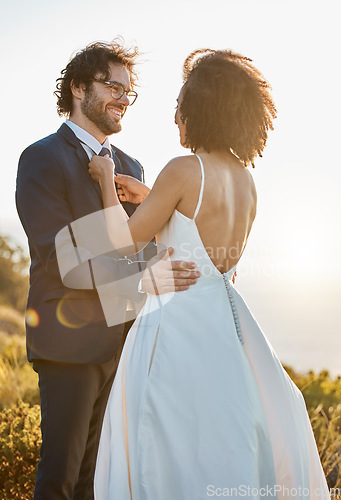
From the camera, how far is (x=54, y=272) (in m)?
2.88

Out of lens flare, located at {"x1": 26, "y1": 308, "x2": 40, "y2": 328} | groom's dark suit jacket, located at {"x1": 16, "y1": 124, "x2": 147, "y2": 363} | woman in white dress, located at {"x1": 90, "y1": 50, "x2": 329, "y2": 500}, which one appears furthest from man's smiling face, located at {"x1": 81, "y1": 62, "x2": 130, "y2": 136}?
lens flare, located at {"x1": 26, "y1": 308, "x2": 40, "y2": 328}

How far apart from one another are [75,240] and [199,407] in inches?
40.9

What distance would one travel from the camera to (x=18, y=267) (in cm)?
1931

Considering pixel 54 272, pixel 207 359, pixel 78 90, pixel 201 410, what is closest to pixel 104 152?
pixel 78 90

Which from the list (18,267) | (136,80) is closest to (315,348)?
(18,267)

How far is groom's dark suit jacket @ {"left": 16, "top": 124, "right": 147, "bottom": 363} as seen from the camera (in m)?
2.87

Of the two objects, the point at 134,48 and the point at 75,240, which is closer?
the point at 75,240

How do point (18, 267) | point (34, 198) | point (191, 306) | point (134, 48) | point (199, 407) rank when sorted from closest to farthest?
point (199, 407)
point (191, 306)
point (34, 198)
point (134, 48)
point (18, 267)

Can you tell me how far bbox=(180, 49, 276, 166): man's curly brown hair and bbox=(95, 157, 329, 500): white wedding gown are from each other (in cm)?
33

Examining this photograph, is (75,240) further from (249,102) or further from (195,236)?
(249,102)

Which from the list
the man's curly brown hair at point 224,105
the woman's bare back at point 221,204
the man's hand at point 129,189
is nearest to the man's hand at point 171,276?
the woman's bare back at point 221,204

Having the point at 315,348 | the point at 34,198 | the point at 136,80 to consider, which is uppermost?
the point at 136,80

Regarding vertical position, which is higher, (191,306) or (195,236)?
(195,236)

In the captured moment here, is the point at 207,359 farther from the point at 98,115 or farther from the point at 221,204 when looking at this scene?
the point at 98,115
